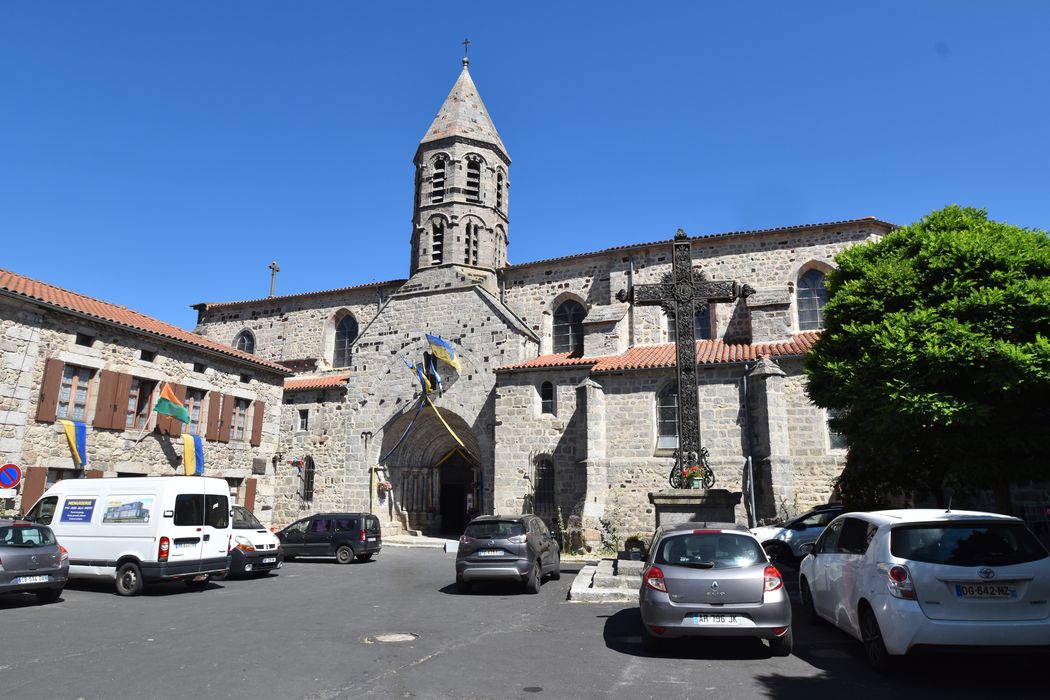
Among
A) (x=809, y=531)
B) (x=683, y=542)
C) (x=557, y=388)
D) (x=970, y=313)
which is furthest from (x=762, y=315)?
(x=683, y=542)

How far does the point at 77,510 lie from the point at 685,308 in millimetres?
12387

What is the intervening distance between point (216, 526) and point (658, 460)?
42.7ft

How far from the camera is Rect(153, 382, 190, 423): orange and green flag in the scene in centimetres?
1884

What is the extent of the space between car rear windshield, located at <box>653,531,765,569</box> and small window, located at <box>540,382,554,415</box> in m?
15.5

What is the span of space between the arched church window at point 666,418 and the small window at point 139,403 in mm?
15416

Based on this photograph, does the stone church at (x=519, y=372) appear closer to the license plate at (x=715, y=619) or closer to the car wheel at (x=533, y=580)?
the car wheel at (x=533, y=580)

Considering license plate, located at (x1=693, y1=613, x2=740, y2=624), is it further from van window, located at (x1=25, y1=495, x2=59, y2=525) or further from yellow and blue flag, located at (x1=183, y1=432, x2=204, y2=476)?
yellow and blue flag, located at (x1=183, y1=432, x2=204, y2=476)

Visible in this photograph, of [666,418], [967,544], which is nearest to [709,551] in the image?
[967,544]

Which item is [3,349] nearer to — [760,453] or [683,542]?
[683,542]

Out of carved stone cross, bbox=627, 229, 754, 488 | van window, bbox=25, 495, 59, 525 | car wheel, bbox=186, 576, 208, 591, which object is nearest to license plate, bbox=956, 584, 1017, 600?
carved stone cross, bbox=627, 229, 754, 488

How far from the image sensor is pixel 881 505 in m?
16.3

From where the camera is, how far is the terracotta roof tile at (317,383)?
27.1 m

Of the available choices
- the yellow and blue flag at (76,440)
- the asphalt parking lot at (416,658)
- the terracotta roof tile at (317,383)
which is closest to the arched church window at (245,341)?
the terracotta roof tile at (317,383)

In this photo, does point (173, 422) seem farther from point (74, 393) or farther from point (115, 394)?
point (74, 393)
